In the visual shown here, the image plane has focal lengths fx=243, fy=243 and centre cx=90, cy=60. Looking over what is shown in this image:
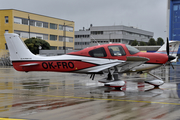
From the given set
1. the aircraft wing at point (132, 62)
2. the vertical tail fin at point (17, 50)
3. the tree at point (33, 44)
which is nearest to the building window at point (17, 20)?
the tree at point (33, 44)

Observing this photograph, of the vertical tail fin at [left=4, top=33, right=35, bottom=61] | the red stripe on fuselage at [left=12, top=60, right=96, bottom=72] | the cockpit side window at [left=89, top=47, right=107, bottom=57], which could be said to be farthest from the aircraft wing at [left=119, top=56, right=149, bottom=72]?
the vertical tail fin at [left=4, top=33, right=35, bottom=61]

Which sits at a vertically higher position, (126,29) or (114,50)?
(126,29)

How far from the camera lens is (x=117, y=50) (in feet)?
45.3

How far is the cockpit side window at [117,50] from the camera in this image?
13.7 m

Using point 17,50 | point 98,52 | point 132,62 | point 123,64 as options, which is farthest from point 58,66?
point 132,62

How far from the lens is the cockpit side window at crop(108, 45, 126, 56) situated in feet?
45.0

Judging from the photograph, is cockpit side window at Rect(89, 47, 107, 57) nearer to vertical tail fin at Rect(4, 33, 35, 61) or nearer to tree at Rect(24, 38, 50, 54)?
vertical tail fin at Rect(4, 33, 35, 61)

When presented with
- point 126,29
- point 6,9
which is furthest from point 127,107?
point 126,29

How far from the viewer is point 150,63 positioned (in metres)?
14.2

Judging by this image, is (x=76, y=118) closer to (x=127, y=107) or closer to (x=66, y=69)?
(x=127, y=107)

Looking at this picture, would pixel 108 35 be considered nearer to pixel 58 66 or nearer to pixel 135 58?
pixel 58 66

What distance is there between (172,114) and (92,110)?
2.50 metres

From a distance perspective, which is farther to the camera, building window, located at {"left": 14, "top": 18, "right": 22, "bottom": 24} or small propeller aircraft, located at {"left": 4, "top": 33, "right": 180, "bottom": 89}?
building window, located at {"left": 14, "top": 18, "right": 22, "bottom": 24}

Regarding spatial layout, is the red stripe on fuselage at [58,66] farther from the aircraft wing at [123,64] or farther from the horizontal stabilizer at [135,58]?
the horizontal stabilizer at [135,58]
